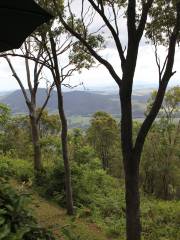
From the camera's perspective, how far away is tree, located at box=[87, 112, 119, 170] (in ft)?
184

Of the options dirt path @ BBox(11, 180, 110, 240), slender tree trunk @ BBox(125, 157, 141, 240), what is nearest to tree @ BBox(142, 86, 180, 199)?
dirt path @ BBox(11, 180, 110, 240)

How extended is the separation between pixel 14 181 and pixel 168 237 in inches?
282

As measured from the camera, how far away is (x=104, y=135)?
188ft

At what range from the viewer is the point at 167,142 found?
43.7m

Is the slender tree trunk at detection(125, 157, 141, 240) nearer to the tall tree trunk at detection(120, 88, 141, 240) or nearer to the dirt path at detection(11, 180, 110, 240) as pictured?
the tall tree trunk at detection(120, 88, 141, 240)

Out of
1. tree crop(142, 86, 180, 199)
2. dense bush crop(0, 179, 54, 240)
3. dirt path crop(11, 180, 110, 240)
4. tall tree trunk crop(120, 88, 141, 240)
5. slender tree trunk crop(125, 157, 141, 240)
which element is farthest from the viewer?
tree crop(142, 86, 180, 199)

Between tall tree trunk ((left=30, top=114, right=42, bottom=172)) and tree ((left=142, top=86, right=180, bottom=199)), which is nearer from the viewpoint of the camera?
tall tree trunk ((left=30, top=114, right=42, bottom=172))

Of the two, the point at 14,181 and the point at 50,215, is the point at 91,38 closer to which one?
the point at 50,215

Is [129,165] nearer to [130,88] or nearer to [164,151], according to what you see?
[130,88]

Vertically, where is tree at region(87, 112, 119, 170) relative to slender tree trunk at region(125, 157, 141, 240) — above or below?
below

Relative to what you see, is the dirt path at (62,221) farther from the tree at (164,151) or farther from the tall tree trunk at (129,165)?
the tree at (164,151)

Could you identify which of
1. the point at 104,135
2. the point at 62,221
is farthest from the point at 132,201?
the point at 104,135

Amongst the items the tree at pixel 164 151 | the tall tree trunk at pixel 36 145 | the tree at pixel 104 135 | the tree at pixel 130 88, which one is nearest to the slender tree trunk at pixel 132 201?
the tree at pixel 130 88

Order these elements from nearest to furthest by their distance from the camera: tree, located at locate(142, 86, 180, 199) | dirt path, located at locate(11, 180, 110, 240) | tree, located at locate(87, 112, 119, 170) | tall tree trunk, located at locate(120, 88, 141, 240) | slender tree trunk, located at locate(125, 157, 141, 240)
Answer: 1. tall tree trunk, located at locate(120, 88, 141, 240)
2. slender tree trunk, located at locate(125, 157, 141, 240)
3. dirt path, located at locate(11, 180, 110, 240)
4. tree, located at locate(142, 86, 180, 199)
5. tree, located at locate(87, 112, 119, 170)
